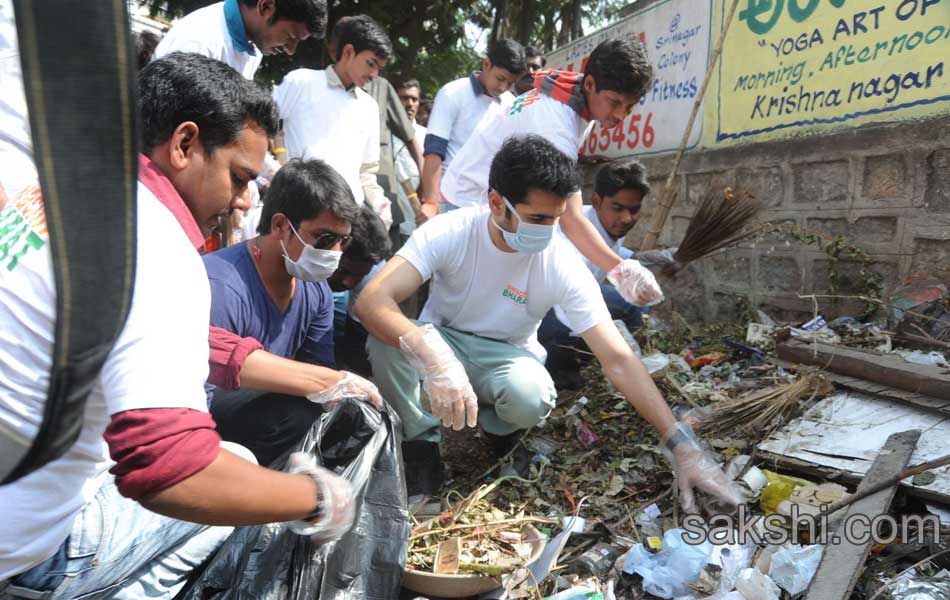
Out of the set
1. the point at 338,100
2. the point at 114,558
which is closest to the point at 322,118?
the point at 338,100

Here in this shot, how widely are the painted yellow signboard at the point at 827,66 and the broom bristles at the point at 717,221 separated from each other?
0.44m

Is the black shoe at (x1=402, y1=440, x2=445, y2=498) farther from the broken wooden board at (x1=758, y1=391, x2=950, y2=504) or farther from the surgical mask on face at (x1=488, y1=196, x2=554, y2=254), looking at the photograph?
the broken wooden board at (x1=758, y1=391, x2=950, y2=504)

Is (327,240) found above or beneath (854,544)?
above

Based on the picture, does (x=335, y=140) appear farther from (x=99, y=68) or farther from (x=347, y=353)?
(x=99, y=68)

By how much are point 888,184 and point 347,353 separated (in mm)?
3026

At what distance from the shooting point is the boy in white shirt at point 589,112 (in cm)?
335

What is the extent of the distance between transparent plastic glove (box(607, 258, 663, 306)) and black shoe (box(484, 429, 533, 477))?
0.93 metres

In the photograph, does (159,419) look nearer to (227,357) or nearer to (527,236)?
(227,357)

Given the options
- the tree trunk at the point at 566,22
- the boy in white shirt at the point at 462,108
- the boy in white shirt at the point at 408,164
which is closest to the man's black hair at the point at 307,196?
the boy in white shirt at the point at 462,108

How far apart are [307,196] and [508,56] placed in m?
2.35

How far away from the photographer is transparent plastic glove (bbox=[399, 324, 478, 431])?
2535mm

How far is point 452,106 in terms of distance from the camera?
4484 mm

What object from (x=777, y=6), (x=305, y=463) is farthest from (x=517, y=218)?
(x=777, y=6)

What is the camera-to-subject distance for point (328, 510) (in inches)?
57.9
